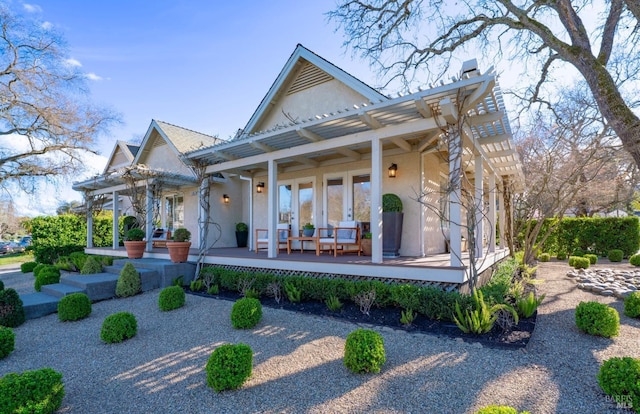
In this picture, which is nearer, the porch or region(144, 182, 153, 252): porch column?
the porch

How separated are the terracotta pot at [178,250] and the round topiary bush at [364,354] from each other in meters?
6.19

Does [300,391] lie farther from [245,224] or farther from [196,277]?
[245,224]

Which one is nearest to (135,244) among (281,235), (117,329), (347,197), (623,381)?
(281,235)

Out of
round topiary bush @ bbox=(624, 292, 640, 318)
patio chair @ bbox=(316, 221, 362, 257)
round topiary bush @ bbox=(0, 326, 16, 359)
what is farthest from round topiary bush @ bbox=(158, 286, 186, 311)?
round topiary bush @ bbox=(624, 292, 640, 318)

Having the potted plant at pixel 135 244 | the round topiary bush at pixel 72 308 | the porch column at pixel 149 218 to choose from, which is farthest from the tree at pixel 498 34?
the round topiary bush at pixel 72 308

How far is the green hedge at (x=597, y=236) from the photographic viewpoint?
13.0 meters

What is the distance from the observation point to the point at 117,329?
15.5ft

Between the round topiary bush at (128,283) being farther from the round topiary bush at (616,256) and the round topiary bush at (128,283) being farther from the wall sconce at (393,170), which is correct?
the round topiary bush at (616,256)

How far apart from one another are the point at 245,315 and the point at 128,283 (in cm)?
413

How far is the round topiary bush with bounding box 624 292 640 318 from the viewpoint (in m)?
5.25

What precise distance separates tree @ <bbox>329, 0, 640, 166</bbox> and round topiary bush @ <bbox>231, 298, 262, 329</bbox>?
8.31m

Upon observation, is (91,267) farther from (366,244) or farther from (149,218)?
(366,244)

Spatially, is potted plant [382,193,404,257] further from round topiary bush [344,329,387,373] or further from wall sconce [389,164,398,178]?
round topiary bush [344,329,387,373]

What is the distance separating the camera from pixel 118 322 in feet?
15.6
